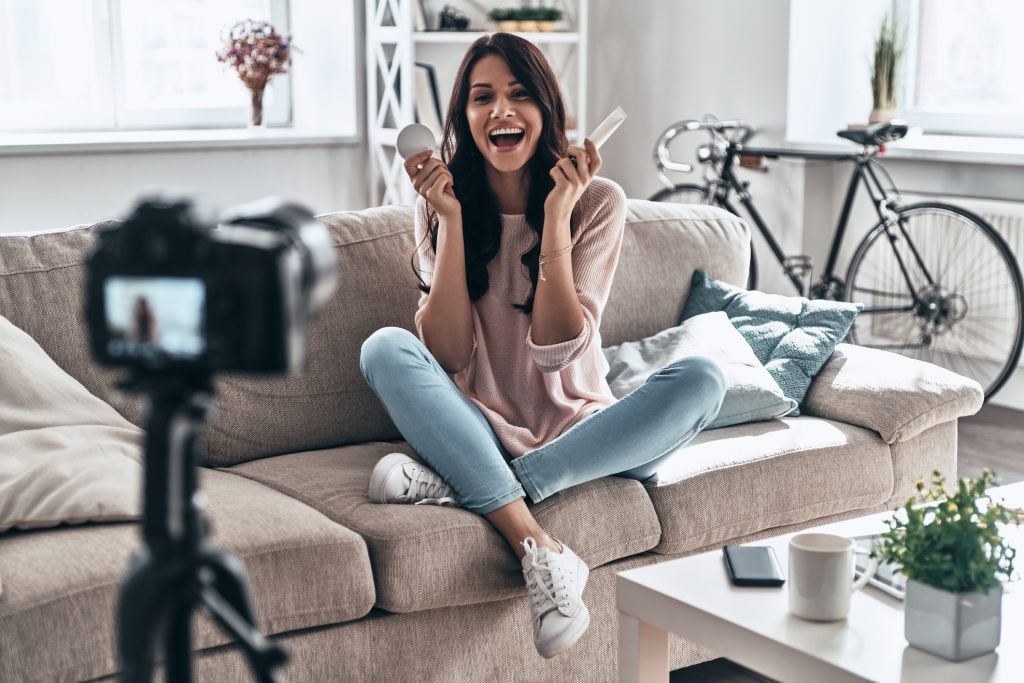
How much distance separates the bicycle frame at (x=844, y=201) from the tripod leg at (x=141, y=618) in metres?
3.71

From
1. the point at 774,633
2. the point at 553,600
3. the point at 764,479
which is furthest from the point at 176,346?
the point at 764,479

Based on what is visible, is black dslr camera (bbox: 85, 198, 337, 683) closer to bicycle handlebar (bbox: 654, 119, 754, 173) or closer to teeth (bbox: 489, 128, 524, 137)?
teeth (bbox: 489, 128, 524, 137)

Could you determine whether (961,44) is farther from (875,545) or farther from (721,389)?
(875,545)

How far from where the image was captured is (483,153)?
2.18 m

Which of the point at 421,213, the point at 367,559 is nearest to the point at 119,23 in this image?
the point at 421,213

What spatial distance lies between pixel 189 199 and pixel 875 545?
1.13m

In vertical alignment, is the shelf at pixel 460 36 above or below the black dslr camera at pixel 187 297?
above

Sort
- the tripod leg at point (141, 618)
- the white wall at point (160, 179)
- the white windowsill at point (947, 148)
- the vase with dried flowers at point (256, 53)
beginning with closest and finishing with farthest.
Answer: the tripod leg at point (141, 618)
the white windowsill at point (947, 148)
the white wall at point (160, 179)
the vase with dried flowers at point (256, 53)

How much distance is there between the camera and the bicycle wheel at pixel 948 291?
13.1 feet

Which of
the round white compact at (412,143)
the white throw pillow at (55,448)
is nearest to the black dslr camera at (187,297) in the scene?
the white throw pillow at (55,448)

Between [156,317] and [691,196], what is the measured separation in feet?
14.1

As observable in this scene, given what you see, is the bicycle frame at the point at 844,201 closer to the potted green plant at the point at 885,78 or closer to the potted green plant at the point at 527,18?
the potted green plant at the point at 885,78

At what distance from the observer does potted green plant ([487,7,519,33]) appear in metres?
4.52

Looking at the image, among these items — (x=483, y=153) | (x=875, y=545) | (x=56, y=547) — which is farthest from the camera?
(x=483, y=153)
